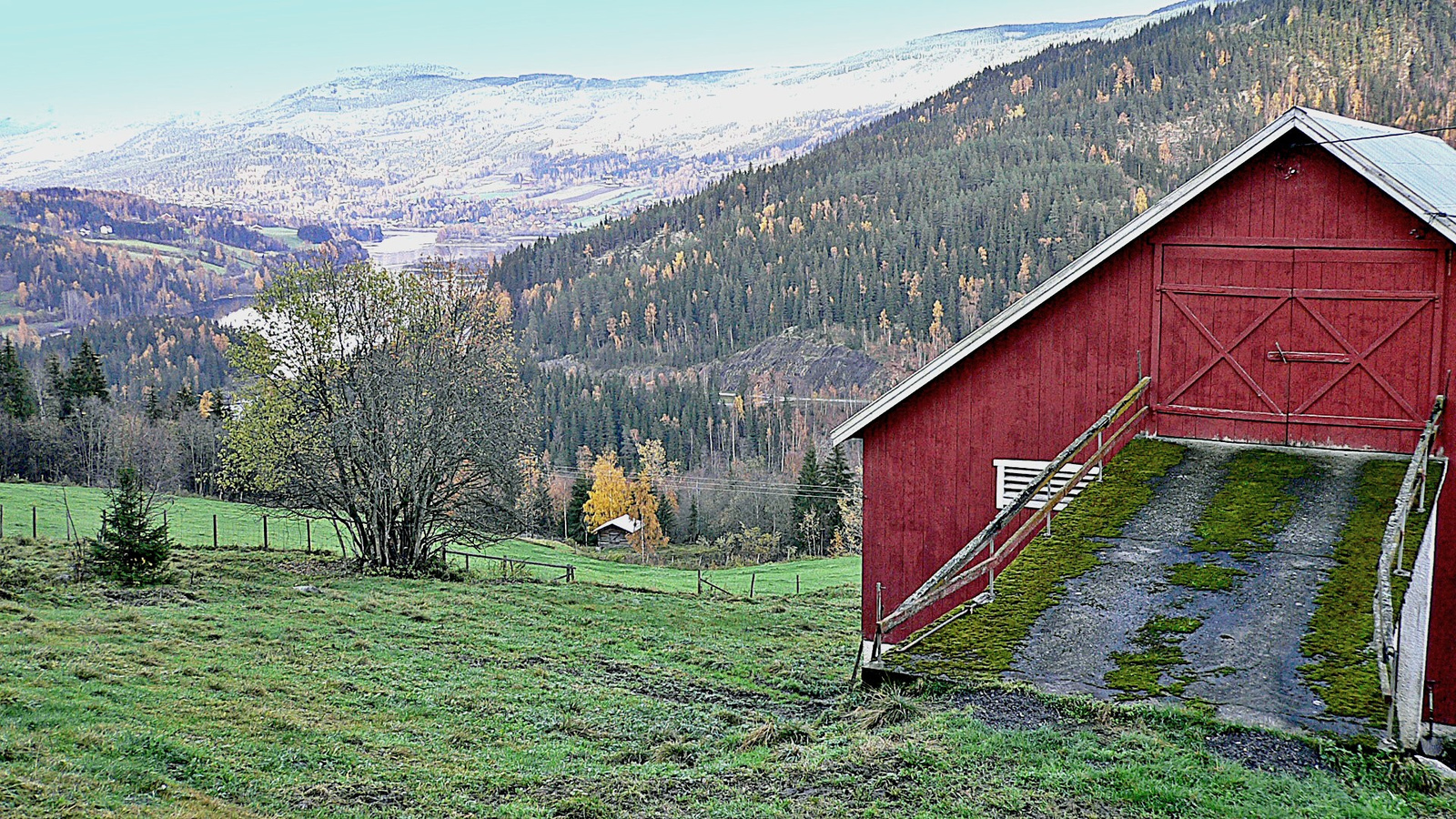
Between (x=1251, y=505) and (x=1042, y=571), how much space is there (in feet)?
10.1

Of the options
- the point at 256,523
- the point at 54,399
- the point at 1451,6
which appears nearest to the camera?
the point at 256,523

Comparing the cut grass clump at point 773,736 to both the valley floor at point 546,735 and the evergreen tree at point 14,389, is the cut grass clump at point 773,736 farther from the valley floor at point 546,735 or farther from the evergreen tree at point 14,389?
the evergreen tree at point 14,389

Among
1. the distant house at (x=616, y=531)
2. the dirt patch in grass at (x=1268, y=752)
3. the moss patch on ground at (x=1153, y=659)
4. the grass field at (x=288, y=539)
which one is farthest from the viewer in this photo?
the distant house at (x=616, y=531)

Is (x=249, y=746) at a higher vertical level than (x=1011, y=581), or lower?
lower

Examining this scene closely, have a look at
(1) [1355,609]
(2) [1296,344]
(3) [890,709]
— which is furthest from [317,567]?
(1) [1355,609]

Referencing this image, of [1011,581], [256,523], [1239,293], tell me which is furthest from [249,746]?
[256,523]

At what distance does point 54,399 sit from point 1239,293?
85172 millimetres

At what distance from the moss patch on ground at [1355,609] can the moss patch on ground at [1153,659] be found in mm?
1018

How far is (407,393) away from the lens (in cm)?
3069

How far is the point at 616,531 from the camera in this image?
300ft

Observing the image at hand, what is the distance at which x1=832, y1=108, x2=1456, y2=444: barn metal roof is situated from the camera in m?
14.5

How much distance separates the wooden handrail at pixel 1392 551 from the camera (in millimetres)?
9102

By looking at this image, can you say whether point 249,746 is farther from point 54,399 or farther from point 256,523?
point 54,399

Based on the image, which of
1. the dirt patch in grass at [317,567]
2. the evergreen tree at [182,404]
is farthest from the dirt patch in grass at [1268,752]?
the evergreen tree at [182,404]
